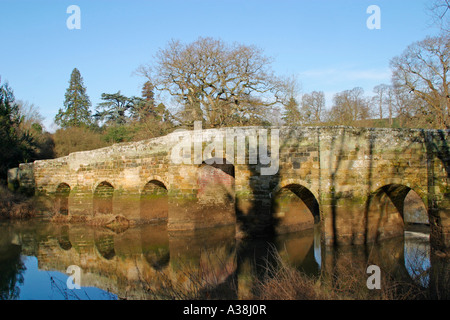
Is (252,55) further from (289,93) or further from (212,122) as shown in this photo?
(212,122)

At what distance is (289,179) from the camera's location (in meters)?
10.8

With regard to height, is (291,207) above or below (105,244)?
above

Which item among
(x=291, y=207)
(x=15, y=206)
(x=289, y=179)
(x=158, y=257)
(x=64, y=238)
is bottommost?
(x=64, y=238)

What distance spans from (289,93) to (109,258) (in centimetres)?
1371

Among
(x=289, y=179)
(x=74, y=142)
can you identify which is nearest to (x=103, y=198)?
(x=289, y=179)

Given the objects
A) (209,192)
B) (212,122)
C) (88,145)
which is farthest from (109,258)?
(88,145)

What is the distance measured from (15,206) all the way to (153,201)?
7.65m

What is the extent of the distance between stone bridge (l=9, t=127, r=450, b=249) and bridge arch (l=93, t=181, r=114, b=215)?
1182mm

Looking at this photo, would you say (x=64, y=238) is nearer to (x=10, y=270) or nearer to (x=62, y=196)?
(x=10, y=270)

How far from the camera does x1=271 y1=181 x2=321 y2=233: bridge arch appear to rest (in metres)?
12.2

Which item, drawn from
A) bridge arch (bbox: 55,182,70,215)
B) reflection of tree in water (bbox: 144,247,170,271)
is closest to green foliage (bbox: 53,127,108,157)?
bridge arch (bbox: 55,182,70,215)

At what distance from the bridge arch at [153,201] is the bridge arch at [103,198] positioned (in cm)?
237

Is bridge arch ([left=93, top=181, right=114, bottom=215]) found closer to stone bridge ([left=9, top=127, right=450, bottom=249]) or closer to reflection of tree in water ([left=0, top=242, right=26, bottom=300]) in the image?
stone bridge ([left=9, top=127, right=450, bottom=249])

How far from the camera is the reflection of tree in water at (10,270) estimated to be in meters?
7.00
